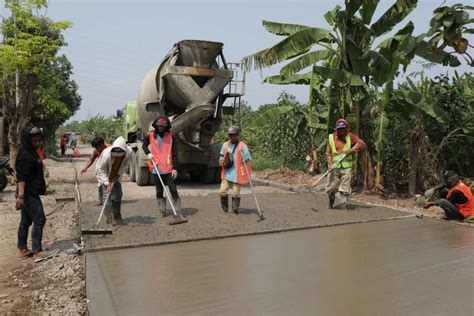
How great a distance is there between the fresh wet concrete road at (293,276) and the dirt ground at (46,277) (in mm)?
202

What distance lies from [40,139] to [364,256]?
15.0 feet

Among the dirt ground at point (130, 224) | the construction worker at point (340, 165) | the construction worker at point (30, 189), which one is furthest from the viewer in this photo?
the construction worker at point (340, 165)

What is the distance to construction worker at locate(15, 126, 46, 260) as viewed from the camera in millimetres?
6141

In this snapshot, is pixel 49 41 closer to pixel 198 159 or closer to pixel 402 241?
pixel 198 159

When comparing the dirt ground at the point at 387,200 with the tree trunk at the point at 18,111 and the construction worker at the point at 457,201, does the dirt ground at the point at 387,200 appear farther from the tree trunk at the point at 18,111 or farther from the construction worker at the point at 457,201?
the tree trunk at the point at 18,111

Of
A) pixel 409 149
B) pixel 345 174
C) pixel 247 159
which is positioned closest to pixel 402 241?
pixel 345 174

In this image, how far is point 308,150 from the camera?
1669 centimetres

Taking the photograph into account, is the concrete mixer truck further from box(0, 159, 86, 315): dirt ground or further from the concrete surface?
box(0, 159, 86, 315): dirt ground

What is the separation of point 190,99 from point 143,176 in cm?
267

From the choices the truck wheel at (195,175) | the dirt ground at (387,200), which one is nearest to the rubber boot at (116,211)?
the dirt ground at (387,200)

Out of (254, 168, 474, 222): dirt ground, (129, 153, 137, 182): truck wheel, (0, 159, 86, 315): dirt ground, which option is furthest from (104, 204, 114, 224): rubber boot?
(129, 153, 137, 182): truck wheel

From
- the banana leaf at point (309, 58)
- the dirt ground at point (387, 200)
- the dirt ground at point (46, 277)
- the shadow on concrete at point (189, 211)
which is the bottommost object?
the dirt ground at point (46, 277)

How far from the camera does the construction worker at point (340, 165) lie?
8914mm

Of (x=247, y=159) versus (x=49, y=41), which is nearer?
(x=247, y=159)
